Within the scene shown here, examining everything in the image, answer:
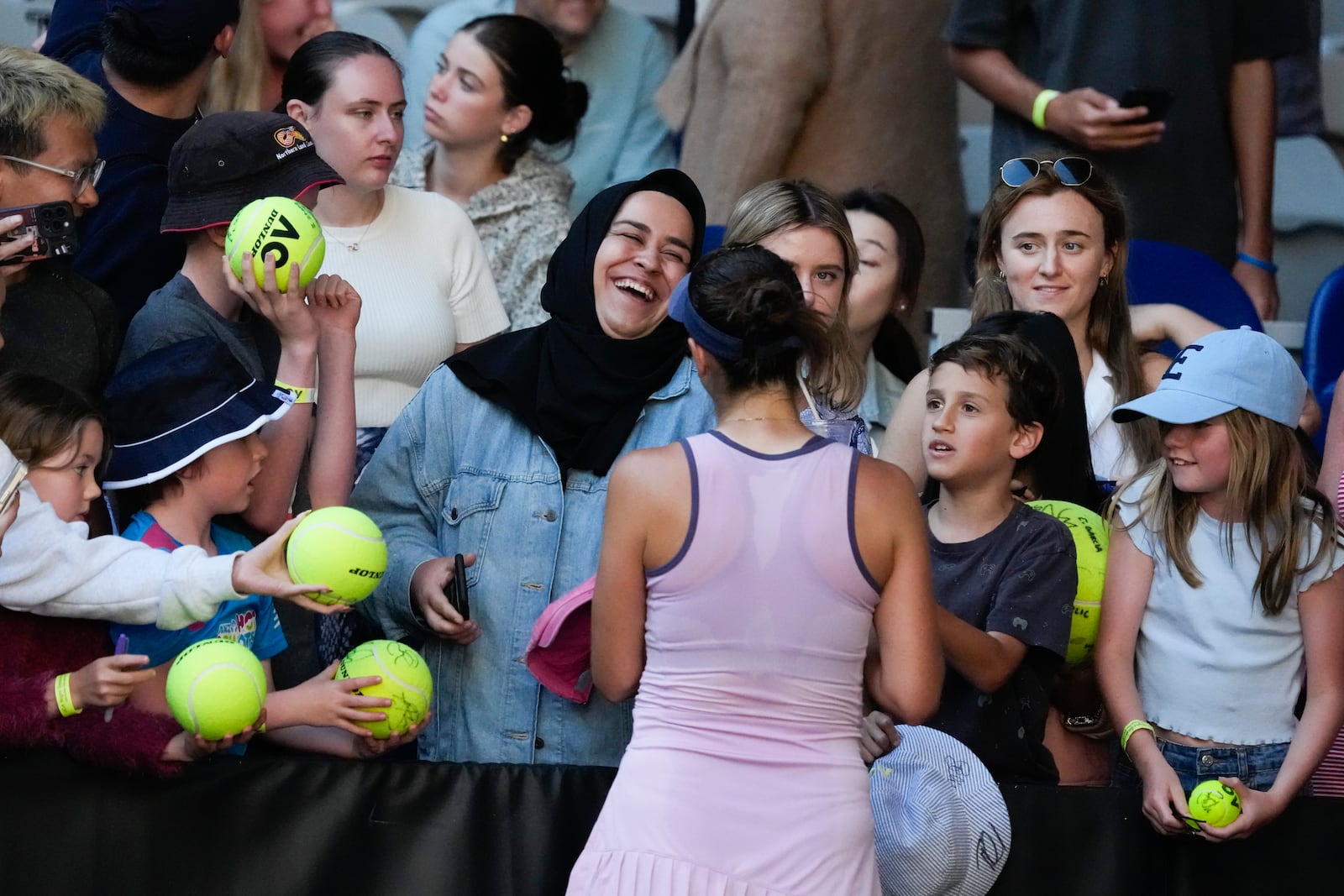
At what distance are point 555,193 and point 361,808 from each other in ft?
8.21

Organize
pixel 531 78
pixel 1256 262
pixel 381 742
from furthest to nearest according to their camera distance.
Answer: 1. pixel 1256 262
2. pixel 531 78
3. pixel 381 742

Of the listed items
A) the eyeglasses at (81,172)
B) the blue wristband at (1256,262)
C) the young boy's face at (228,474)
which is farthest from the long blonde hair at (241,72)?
the blue wristband at (1256,262)

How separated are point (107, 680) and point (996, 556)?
66.7 inches

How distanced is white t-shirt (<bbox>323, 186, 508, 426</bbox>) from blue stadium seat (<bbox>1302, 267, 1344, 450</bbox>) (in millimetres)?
2579

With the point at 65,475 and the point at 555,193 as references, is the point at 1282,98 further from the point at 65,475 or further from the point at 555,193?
the point at 65,475

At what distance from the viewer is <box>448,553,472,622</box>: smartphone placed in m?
3.09

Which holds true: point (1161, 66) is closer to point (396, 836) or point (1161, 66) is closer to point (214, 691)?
point (396, 836)

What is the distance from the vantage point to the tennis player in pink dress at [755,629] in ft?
8.17

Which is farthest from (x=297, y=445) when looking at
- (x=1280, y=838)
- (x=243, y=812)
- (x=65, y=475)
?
(x=1280, y=838)

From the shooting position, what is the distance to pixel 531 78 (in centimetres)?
493

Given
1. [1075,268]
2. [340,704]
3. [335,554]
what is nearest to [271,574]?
[335,554]

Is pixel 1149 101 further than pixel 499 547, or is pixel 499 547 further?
pixel 1149 101

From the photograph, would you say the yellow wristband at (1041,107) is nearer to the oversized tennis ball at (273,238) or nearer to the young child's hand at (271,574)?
the oversized tennis ball at (273,238)

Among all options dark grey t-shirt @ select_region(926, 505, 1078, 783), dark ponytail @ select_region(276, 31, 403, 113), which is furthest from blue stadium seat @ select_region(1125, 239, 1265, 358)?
dark ponytail @ select_region(276, 31, 403, 113)
